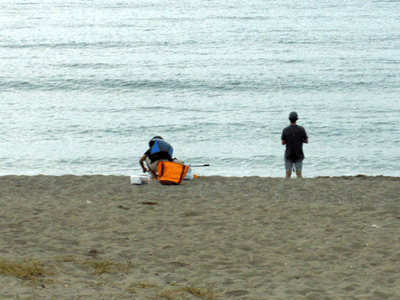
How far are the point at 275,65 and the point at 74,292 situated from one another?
118 ft

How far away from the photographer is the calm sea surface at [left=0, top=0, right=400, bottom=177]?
58.4ft

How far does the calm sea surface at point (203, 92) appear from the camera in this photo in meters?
17.8

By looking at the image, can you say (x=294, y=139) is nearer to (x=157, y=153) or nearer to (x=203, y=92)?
(x=157, y=153)

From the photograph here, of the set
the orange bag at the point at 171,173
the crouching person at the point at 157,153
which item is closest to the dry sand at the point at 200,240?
the orange bag at the point at 171,173

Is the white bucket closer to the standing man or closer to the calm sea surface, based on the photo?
the standing man

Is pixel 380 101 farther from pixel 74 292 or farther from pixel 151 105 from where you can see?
pixel 74 292

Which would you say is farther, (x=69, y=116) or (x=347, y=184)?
(x=69, y=116)

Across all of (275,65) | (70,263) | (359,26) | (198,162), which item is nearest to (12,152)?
(198,162)

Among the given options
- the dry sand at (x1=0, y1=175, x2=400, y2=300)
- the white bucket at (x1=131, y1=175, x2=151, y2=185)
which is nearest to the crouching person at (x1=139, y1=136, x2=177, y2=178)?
the white bucket at (x1=131, y1=175, x2=151, y2=185)

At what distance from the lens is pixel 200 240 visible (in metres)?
7.36

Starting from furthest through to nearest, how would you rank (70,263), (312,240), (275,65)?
1. (275,65)
2. (312,240)
3. (70,263)

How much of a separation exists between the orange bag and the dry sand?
201 millimetres

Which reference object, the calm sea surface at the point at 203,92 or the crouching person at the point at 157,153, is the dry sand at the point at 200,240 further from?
the calm sea surface at the point at 203,92

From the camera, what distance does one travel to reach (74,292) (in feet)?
17.3
